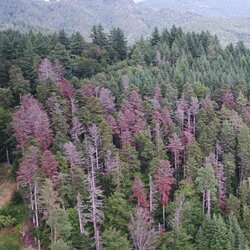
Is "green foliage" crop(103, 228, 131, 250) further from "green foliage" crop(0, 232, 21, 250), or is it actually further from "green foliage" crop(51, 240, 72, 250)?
"green foliage" crop(0, 232, 21, 250)

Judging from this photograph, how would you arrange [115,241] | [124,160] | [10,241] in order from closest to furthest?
1. [115,241]
2. [10,241]
3. [124,160]

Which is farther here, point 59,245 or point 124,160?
point 124,160

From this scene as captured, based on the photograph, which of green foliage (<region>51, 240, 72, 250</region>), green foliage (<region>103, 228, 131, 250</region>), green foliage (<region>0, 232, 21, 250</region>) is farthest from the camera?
green foliage (<region>0, 232, 21, 250</region>)

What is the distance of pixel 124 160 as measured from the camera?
75625 mm

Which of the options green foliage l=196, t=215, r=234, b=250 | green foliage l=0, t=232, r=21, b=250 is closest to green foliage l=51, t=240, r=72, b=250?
green foliage l=0, t=232, r=21, b=250

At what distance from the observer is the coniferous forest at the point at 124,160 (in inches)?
2606

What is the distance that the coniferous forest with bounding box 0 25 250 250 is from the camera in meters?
66.2

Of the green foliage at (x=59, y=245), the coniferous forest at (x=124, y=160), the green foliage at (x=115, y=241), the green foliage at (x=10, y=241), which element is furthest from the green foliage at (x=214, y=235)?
the green foliage at (x=10, y=241)

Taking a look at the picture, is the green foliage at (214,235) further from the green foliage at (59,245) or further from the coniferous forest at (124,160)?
the green foliage at (59,245)

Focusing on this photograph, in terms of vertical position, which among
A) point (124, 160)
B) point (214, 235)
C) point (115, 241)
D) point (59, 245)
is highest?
point (124, 160)

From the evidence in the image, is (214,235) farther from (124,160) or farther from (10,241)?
(10,241)

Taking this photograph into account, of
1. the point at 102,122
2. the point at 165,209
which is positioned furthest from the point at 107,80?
the point at 165,209

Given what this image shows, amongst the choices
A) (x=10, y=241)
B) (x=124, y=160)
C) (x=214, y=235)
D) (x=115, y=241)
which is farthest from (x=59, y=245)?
(x=214, y=235)

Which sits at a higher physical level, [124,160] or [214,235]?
[124,160]
